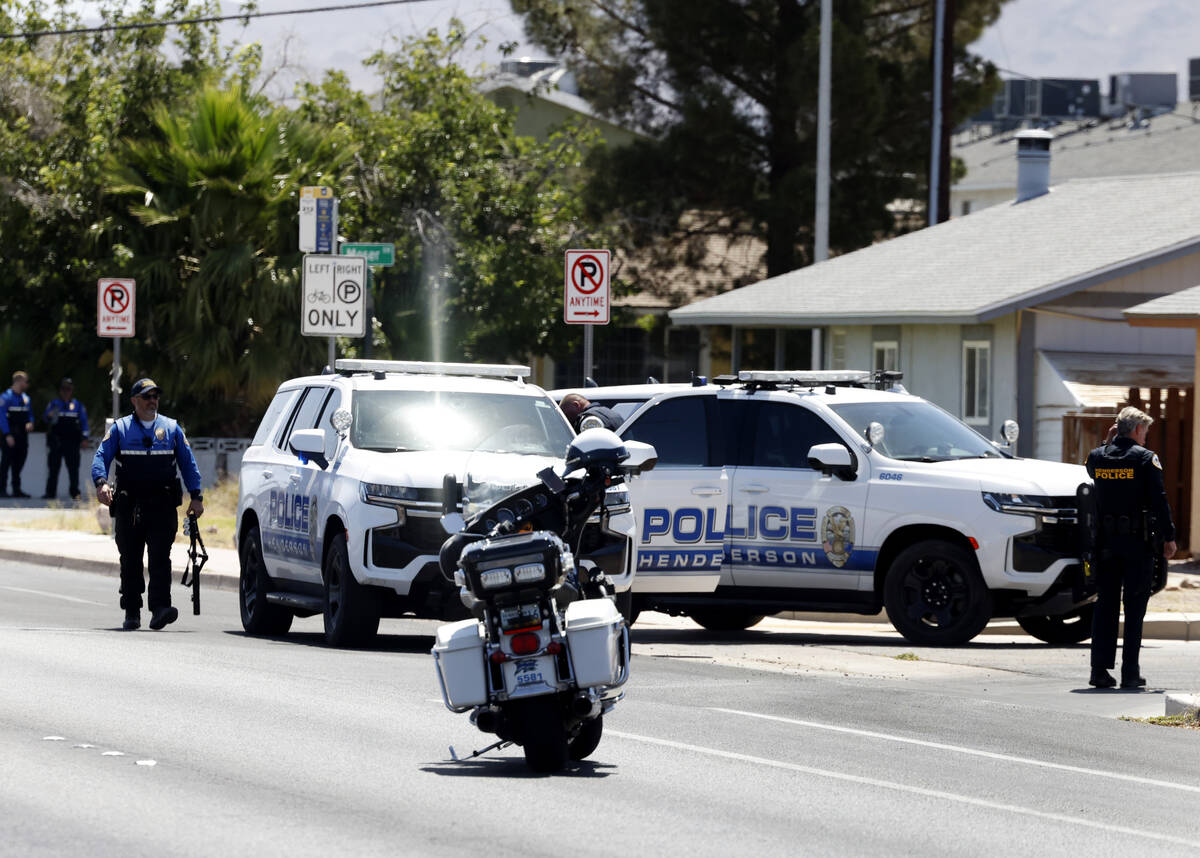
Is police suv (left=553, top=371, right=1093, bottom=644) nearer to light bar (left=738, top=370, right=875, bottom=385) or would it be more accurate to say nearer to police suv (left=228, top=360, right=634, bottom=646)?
light bar (left=738, top=370, right=875, bottom=385)

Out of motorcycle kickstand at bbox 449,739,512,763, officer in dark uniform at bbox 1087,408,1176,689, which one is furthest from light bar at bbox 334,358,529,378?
motorcycle kickstand at bbox 449,739,512,763

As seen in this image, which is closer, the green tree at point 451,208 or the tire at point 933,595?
the tire at point 933,595

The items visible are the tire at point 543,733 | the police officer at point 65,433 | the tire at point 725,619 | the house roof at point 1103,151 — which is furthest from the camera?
the house roof at point 1103,151

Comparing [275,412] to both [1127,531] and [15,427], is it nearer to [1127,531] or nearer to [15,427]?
[1127,531]

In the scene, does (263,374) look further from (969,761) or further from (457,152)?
(969,761)

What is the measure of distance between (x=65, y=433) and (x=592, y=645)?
2317 cm

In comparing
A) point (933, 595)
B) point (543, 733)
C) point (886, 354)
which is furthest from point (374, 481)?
point (886, 354)

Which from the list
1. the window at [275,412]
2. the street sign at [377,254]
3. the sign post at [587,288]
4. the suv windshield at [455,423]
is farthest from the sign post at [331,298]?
the suv windshield at [455,423]

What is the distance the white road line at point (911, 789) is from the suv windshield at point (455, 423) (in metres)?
4.31

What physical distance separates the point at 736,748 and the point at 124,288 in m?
16.0

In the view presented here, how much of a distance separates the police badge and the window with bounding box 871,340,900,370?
11873 mm

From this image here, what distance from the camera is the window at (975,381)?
25.5 metres

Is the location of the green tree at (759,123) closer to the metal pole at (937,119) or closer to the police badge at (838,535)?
the metal pole at (937,119)

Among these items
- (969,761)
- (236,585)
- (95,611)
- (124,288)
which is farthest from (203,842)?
(124,288)
